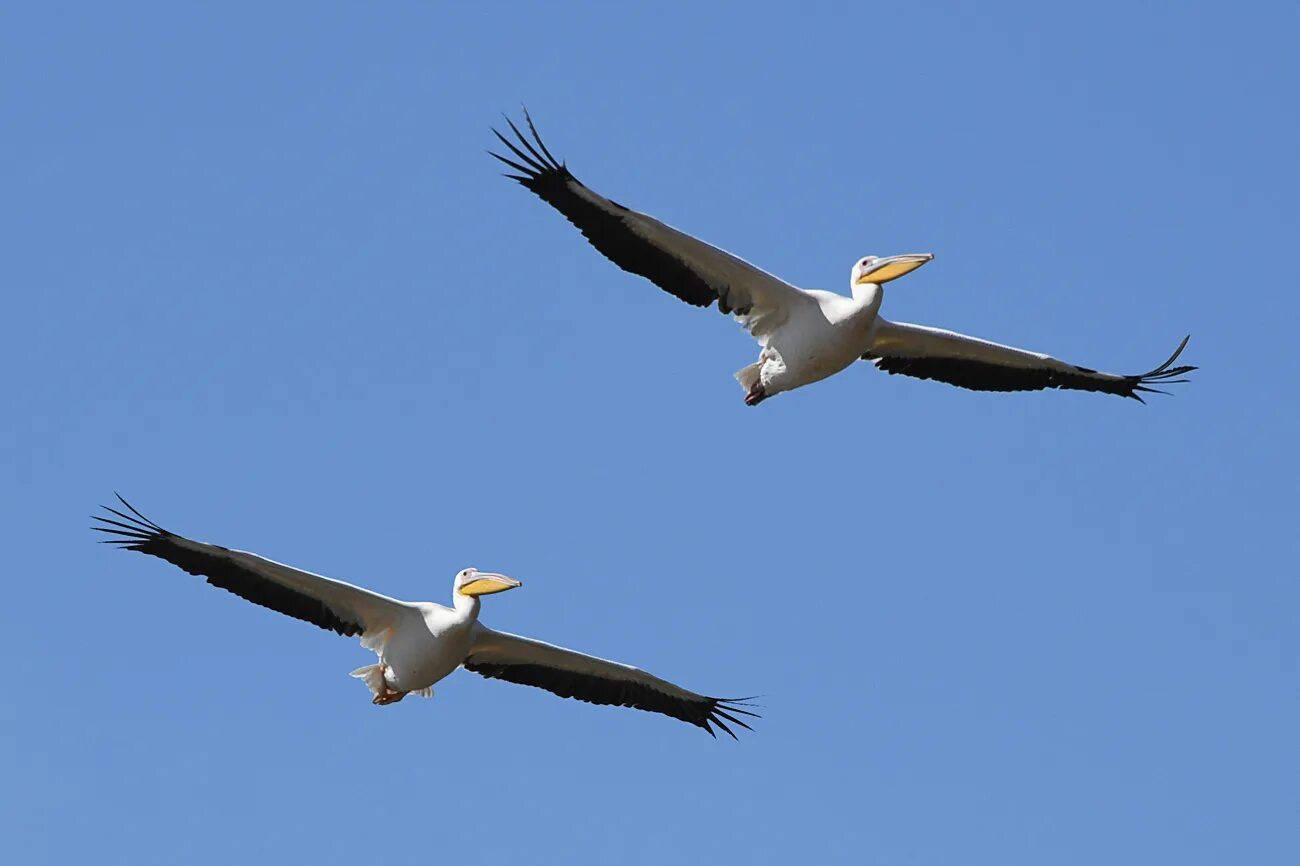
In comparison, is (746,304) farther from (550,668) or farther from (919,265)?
(550,668)

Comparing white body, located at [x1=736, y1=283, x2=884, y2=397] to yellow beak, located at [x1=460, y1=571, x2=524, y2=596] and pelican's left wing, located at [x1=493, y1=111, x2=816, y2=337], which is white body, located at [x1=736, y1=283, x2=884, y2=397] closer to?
pelican's left wing, located at [x1=493, y1=111, x2=816, y2=337]

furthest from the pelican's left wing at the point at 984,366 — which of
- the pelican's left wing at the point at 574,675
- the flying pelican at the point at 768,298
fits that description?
the pelican's left wing at the point at 574,675

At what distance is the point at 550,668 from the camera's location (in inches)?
742

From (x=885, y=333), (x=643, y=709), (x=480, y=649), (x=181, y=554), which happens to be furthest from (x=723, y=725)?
(x=181, y=554)

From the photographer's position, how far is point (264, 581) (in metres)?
18.0

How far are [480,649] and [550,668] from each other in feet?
2.06

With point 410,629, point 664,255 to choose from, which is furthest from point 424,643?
point 664,255

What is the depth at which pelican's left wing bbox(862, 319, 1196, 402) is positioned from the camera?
19.2 m

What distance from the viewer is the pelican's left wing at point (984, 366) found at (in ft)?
63.1

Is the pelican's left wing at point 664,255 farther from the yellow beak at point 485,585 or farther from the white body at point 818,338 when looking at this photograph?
the yellow beak at point 485,585

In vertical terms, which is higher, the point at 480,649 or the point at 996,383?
the point at 996,383

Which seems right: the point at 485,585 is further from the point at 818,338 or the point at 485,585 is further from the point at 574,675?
the point at 818,338

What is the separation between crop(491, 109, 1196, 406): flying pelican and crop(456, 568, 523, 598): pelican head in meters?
2.52

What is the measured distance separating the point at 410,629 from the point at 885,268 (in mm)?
4873
